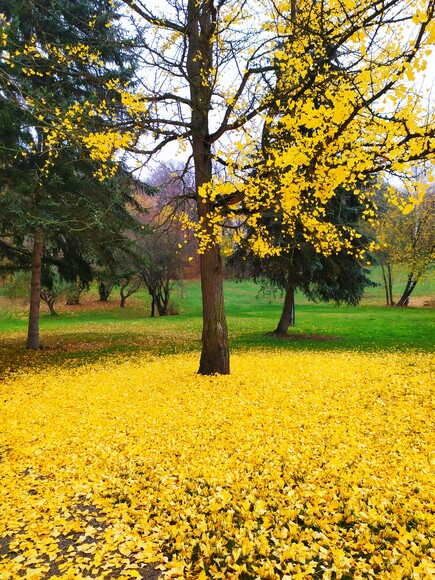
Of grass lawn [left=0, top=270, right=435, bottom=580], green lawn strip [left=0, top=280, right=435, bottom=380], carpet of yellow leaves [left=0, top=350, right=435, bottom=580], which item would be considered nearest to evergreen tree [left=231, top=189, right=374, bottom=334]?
green lawn strip [left=0, top=280, right=435, bottom=380]

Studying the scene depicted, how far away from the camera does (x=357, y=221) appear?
594 inches

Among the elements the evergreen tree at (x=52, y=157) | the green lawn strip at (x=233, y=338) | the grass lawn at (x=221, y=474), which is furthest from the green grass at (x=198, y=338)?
the grass lawn at (x=221, y=474)

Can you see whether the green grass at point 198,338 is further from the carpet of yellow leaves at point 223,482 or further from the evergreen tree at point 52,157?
the carpet of yellow leaves at point 223,482

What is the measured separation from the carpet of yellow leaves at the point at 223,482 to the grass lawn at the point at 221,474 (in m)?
0.02

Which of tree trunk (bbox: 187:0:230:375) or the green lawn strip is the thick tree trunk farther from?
the green lawn strip

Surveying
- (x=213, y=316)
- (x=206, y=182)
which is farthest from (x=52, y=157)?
(x=213, y=316)

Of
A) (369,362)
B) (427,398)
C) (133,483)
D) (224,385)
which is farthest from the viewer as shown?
(369,362)

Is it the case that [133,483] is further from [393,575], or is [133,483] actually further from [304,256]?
[304,256]

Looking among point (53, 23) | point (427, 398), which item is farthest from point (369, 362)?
point (53, 23)

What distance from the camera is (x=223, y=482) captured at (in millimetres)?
3969

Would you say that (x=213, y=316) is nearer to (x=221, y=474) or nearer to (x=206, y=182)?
(x=206, y=182)

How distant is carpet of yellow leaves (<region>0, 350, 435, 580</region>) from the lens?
291 centimetres

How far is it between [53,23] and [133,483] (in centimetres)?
1201

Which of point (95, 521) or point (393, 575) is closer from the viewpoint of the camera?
point (393, 575)
